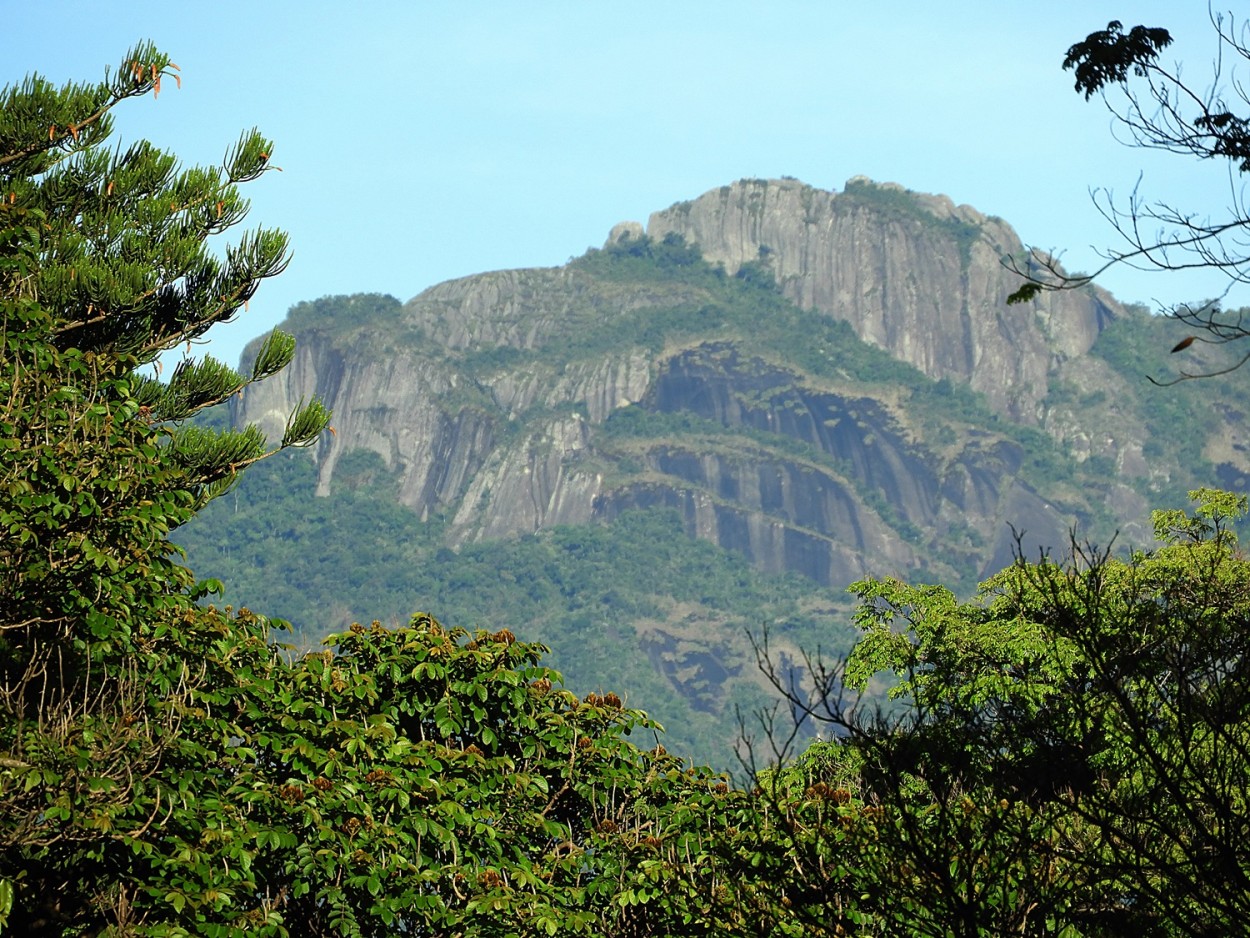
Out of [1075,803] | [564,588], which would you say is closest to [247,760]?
[1075,803]

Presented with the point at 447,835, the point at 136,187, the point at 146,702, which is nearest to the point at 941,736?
the point at 447,835

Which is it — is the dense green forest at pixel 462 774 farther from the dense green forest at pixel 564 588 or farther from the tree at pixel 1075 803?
the dense green forest at pixel 564 588

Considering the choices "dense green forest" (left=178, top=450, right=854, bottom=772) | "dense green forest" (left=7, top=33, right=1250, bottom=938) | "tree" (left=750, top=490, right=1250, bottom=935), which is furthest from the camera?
"dense green forest" (left=178, top=450, right=854, bottom=772)

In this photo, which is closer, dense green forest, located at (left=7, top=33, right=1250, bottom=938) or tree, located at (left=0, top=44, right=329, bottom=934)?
dense green forest, located at (left=7, top=33, right=1250, bottom=938)

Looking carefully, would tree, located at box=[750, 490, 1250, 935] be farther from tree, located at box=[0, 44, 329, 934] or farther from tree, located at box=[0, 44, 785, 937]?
tree, located at box=[0, 44, 329, 934]

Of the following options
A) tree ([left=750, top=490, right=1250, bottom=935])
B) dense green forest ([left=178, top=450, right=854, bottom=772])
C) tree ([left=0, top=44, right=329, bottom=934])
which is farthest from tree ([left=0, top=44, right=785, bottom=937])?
dense green forest ([left=178, top=450, right=854, bottom=772])

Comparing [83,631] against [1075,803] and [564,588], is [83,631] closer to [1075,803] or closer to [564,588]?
[1075,803]

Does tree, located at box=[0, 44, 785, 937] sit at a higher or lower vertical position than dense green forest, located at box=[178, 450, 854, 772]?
lower

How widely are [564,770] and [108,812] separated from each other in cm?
318

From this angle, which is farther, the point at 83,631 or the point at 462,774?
the point at 462,774

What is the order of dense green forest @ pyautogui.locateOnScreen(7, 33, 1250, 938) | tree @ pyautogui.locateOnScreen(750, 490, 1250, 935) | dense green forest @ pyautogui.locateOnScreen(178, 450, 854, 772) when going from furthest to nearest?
dense green forest @ pyautogui.locateOnScreen(178, 450, 854, 772), dense green forest @ pyautogui.locateOnScreen(7, 33, 1250, 938), tree @ pyautogui.locateOnScreen(750, 490, 1250, 935)

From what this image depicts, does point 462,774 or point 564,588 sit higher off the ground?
point 564,588

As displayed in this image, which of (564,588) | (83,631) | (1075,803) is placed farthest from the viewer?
(564,588)

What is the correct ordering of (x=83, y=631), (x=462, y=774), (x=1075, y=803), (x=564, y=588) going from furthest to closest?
1. (x=564, y=588)
2. (x=462, y=774)
3. (x=83, y=631)
4. (x=1075, y=803)
